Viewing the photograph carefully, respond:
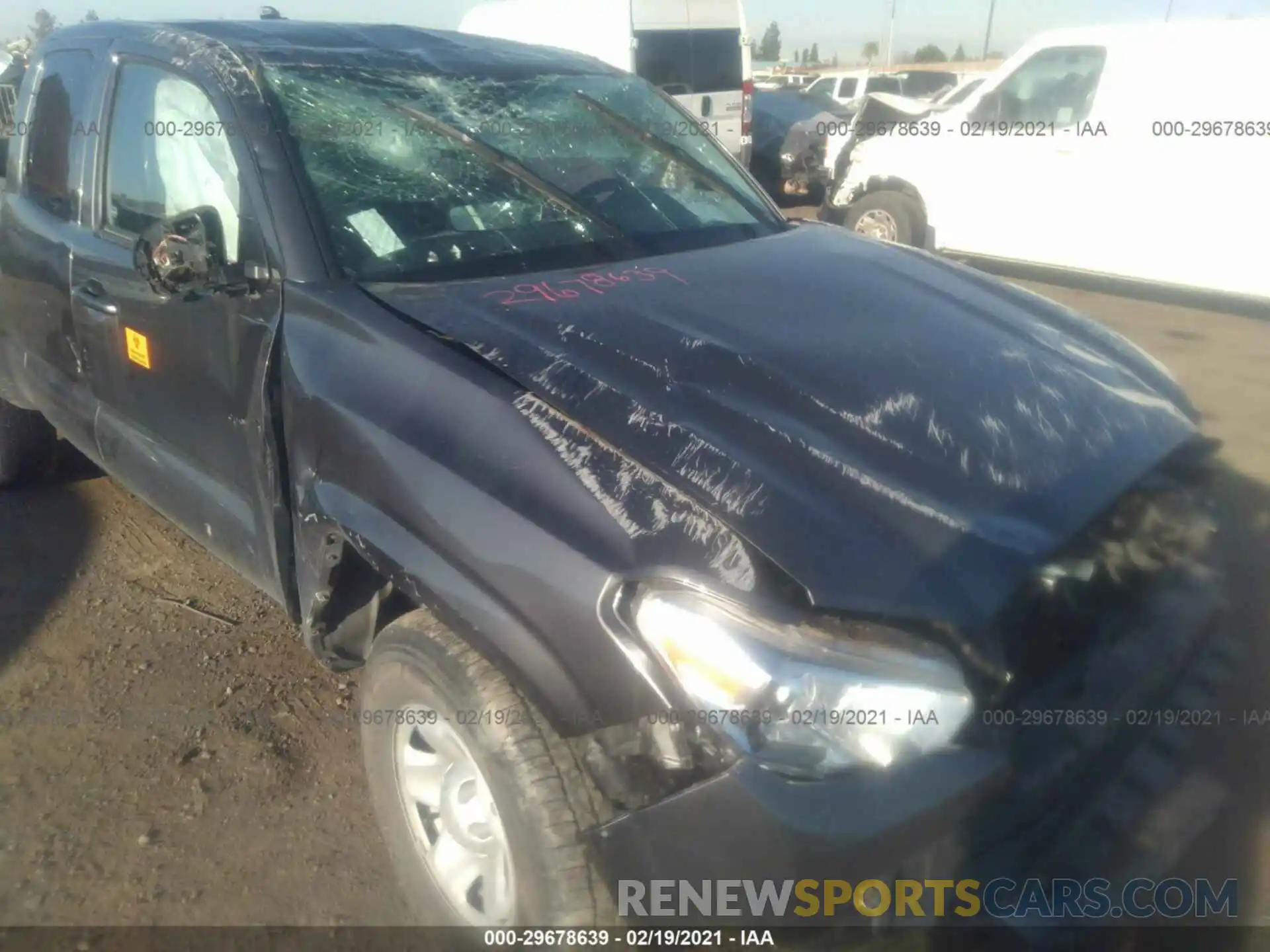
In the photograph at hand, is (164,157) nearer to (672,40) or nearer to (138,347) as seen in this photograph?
(138,347)

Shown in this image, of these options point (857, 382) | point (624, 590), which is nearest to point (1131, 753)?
point (857, 382)

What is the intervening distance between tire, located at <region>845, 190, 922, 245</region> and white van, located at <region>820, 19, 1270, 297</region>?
1 centimetres

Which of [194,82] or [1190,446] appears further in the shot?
[194,82]

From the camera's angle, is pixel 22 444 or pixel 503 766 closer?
pixel 503 766

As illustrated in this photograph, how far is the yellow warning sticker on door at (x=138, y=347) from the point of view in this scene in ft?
9.14

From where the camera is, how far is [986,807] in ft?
5.32

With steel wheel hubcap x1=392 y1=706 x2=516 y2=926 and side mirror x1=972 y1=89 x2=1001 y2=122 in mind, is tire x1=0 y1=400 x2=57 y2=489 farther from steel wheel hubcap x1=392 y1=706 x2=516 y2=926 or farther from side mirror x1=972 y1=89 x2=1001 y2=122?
side mirror x1=972 y1=89 x2=1001 y2=122

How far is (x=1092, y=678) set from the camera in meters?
1.84

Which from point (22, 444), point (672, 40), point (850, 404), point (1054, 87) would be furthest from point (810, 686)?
point (672, 40)

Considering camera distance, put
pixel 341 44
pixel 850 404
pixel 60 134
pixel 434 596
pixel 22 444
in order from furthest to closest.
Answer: pixel 22 444
pixel 60 134
pixel 341 44
pixel 850 404
pixel 434 596

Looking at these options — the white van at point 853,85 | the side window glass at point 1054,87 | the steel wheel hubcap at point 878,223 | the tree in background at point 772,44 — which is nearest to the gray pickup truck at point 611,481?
the side window glass at point 1054,87

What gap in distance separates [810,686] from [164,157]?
2.38 meters

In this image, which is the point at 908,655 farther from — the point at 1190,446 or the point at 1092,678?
the point at 1190,446

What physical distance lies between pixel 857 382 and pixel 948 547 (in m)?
0.51
